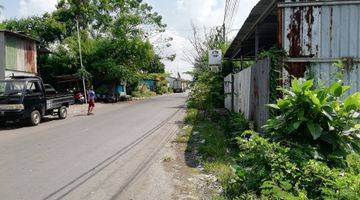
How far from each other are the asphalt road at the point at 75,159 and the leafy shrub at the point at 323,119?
3121 mm

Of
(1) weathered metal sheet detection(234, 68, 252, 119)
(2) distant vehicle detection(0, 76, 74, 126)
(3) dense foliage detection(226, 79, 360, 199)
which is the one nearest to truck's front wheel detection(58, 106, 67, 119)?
(2) distant vehicle detection(0, 76, 74, 126)

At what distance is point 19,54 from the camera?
1133 inches

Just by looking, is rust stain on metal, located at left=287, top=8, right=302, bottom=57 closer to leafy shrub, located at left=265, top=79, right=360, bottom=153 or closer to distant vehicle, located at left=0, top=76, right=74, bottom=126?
leafy shrub, located at left=265, top=79, right=360, bottom=153

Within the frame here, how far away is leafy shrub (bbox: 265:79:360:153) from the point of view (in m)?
6.86

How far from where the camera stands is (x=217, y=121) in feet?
58.0

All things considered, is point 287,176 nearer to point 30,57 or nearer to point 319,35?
point 319,35

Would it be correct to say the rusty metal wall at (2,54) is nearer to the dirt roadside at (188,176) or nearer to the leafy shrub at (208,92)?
the leafy shrub at (208,92)

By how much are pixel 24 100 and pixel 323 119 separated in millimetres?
13799

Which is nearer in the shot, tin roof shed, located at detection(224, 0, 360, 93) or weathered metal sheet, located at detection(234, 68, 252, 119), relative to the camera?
tin roof shed, located at detection(224, 0, 360, 93)

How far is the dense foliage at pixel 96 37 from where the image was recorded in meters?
39.6

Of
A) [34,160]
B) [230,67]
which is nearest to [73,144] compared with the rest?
[34,160]

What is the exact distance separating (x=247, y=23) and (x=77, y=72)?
26596mm

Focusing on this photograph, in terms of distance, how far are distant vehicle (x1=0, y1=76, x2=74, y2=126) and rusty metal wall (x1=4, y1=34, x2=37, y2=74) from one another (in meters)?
8.86

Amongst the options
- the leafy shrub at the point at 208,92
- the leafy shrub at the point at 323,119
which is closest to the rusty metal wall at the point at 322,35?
the leafy shrub at the point at 323,119
